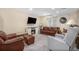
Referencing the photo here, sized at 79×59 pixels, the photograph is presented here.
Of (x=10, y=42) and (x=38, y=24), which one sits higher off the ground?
(x=38, y=24)

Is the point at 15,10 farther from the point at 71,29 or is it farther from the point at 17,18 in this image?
the point at 71,29

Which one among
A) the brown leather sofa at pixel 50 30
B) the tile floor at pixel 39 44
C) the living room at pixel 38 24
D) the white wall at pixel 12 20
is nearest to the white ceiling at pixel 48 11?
the living room at pixel 38 24

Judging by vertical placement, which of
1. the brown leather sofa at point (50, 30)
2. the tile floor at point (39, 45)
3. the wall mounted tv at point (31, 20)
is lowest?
the tile floor at point (39, 45)

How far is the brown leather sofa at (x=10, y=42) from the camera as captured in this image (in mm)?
1992

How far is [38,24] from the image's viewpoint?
214cm

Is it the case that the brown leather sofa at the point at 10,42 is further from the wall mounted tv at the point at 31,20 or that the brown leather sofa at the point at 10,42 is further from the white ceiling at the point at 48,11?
the white ceiling at the point at 48,11

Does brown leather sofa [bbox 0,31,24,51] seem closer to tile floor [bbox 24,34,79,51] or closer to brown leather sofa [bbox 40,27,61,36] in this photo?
tile floor [bbox 24,34,79,51]

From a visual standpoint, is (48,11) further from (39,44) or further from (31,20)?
(39,44)

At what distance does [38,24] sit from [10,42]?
0.65 m

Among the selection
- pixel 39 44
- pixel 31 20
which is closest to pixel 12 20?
pixel 31 20

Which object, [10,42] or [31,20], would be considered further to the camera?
[31,20]

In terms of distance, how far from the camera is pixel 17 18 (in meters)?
2.07
